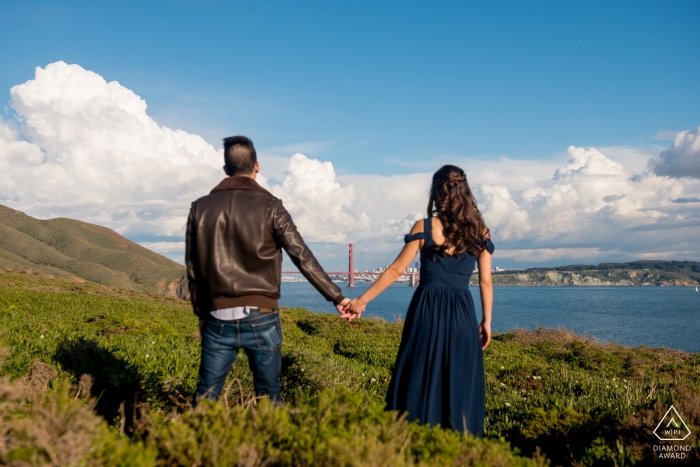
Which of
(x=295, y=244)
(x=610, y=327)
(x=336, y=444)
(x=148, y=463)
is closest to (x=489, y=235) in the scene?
(x=295, y=244)

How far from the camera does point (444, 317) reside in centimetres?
401

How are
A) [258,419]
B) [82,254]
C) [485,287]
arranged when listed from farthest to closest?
[82,254]
[485,287]
[258,419]

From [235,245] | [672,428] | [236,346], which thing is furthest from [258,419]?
[672,428]

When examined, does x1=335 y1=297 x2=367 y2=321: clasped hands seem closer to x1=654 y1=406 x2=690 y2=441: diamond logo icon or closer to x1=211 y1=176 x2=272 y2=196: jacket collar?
x1=211 y1=176 x2=272 y2=196: jacket collar

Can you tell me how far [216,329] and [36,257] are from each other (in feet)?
413

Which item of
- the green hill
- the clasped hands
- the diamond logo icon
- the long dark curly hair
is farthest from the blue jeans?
the green hill

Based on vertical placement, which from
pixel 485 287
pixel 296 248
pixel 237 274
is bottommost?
pixel 485 287

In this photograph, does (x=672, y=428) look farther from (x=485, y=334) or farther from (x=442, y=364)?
(x=442, y=364)

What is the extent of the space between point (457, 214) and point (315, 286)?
1.19 metres

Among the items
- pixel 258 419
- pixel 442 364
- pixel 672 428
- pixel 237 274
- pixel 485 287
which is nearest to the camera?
pixel 258 419

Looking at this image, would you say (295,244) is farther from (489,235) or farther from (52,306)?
(52,306)

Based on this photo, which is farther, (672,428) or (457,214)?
(457,214)

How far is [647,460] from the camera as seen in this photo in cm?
350

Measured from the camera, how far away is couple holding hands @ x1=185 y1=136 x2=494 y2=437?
3.39m
